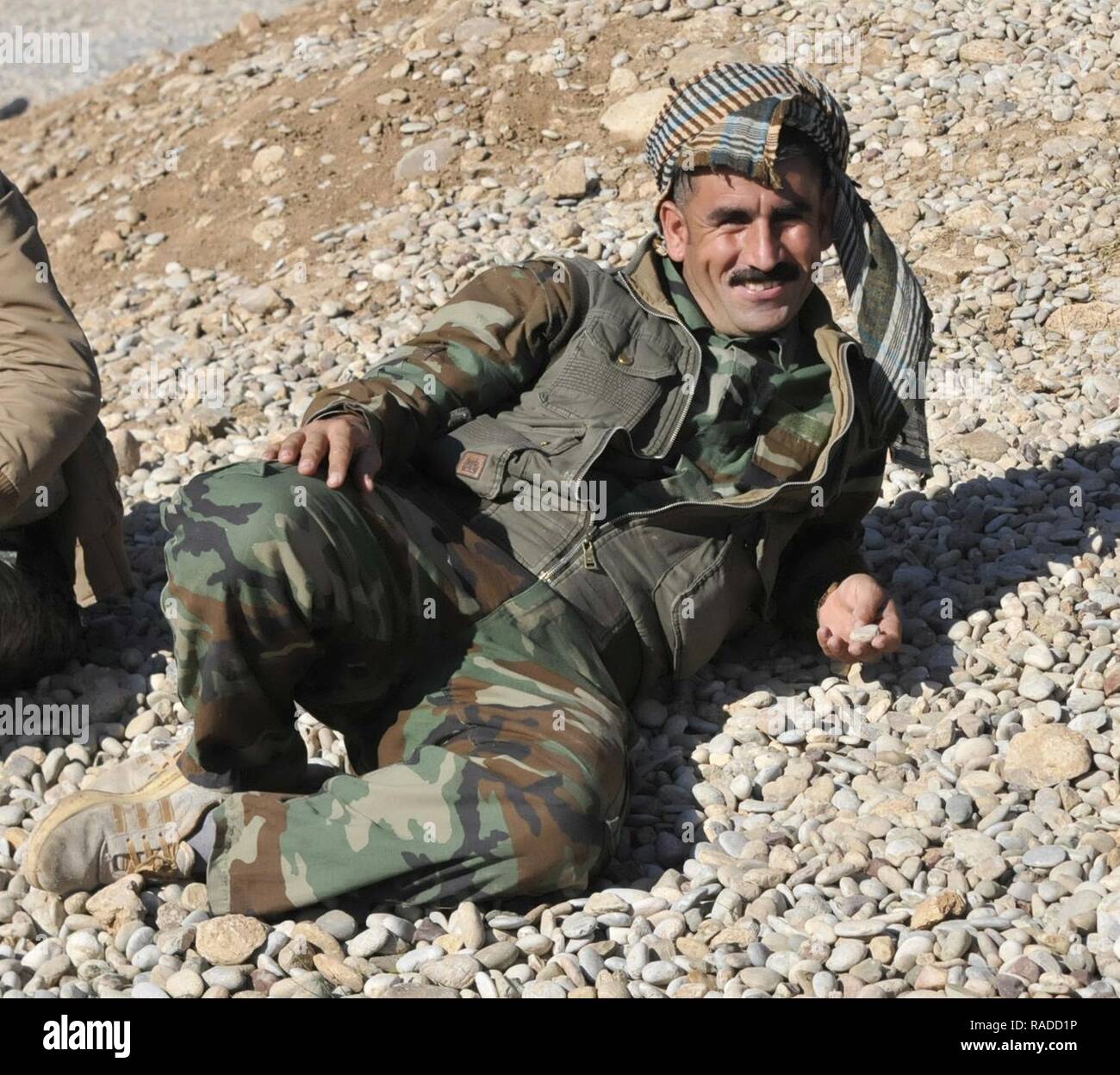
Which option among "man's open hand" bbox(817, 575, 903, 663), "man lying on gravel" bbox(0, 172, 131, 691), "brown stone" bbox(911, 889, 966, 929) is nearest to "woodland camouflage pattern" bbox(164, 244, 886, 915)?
"man's open hand" bbox(817, 575, 903, 663)

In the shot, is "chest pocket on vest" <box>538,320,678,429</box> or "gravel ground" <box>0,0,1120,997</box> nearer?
"gravel ground" <box>0,0,1120,997</box>

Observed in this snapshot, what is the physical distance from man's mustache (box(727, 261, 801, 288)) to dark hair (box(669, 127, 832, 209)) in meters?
0.22

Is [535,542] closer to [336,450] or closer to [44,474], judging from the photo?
[336,450]

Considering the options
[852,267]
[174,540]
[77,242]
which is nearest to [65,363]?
[174,540]

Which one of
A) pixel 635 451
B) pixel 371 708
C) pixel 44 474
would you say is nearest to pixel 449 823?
pixel 371 708

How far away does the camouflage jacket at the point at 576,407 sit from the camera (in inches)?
149

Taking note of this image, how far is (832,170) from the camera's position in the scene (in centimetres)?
392

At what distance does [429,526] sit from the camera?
3596 millimetres

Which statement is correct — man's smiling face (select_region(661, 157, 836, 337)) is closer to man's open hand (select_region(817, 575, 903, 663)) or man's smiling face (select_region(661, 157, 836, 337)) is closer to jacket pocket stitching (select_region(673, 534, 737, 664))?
jacket pocket stitching (select_region(673, 534, 737, 664))

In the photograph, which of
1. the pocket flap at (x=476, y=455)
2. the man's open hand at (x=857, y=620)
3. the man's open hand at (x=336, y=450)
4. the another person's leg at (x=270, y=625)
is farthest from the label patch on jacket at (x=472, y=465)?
the man's open hand at (x=857, y=620)

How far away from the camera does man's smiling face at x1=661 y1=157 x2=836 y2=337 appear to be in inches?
151

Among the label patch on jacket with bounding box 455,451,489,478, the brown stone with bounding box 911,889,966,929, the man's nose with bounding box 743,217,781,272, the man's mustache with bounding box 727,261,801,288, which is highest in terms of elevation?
the man's nose with bounding box 743,217,781,272

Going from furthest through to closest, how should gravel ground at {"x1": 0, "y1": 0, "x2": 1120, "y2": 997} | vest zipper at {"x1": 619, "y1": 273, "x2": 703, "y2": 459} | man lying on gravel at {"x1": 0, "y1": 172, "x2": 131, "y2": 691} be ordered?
man lying on gravel at {"x1": 0, "y1": 172, "x2": 131, "y2": 691}
vest zipper at {"x1": 619, "y1": 273, "x2": 703, "y2": 459}
gravel ground at {"x1": 0, "y1": 0, "x2": 1120, "y2": 997}

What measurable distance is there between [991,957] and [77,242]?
21.2ft
